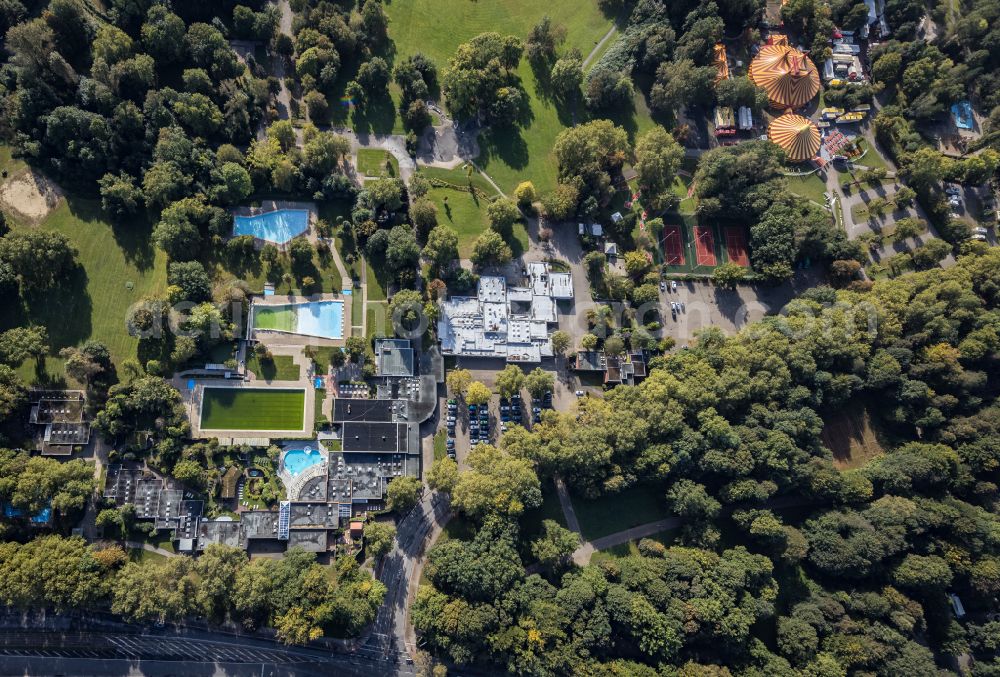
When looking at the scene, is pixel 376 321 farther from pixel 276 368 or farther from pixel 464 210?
pixel 464 210

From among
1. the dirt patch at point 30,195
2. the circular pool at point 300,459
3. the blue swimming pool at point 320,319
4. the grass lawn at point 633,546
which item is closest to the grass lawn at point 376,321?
the blue swimming pool at point 320,319

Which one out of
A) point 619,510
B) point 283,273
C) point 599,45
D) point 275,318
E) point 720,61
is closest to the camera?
point 275,318

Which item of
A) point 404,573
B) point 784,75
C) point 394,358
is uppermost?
point 784,75

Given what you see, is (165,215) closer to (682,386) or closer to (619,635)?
(682,386)

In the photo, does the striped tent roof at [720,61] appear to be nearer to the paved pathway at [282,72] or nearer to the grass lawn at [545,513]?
the paved pathway at [282,72]

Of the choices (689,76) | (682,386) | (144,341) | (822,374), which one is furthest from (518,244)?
(144,341)

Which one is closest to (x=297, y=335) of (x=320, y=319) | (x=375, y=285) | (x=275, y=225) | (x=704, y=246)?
(x=320, y=319)
